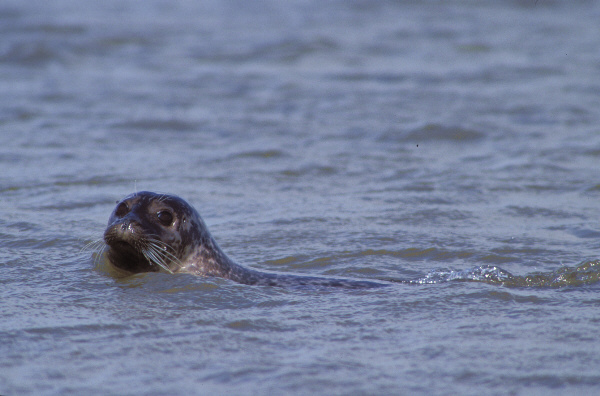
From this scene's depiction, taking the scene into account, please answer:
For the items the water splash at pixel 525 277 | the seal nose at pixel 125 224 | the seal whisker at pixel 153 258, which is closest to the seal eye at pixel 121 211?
the seal nose at pixel 125 224

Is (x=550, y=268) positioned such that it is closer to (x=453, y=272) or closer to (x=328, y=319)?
(x=453, y=272)

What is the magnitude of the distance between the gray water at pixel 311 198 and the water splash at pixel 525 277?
2 cm

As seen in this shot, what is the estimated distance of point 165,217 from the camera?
236 inches

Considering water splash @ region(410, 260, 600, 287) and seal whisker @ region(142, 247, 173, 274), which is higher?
seal whisker @ region(142, 247, 173, 274)

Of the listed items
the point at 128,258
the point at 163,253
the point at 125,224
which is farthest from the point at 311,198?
the point at 125,224

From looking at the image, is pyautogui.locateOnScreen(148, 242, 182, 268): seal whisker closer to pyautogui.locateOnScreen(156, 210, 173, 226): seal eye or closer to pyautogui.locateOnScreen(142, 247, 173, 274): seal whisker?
pyautogui.locateOnScreen(142, 247, 173, 274): seal whisker

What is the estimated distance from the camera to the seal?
5.80 metres

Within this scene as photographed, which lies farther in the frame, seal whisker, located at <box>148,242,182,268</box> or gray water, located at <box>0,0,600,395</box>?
seal whisker, located at <box>148,242,182,268</box>

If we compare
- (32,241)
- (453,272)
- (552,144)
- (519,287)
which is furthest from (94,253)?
(552,144)

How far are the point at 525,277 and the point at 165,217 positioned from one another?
2.52m

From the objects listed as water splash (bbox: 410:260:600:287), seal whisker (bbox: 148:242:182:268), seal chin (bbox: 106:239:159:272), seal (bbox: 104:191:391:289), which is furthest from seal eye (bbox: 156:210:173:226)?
water splash (bbox: 410:260:600:287)

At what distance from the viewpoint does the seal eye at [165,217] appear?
5973 millimetres

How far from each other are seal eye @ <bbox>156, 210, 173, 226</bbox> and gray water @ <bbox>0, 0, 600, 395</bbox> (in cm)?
37

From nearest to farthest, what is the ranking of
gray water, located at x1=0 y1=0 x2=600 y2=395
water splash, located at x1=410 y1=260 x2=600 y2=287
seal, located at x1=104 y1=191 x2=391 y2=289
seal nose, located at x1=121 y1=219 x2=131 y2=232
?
gray water, located at x1=0 y1=0 x2=600 y2=395 < seal nose, located at x1=121 y1=219 x2=131 y2=232 < seal, located at x1=104 y1=191 x2=391 y2=289 < water splash, located at x1=410 y1=260 x2=600 y2=287
